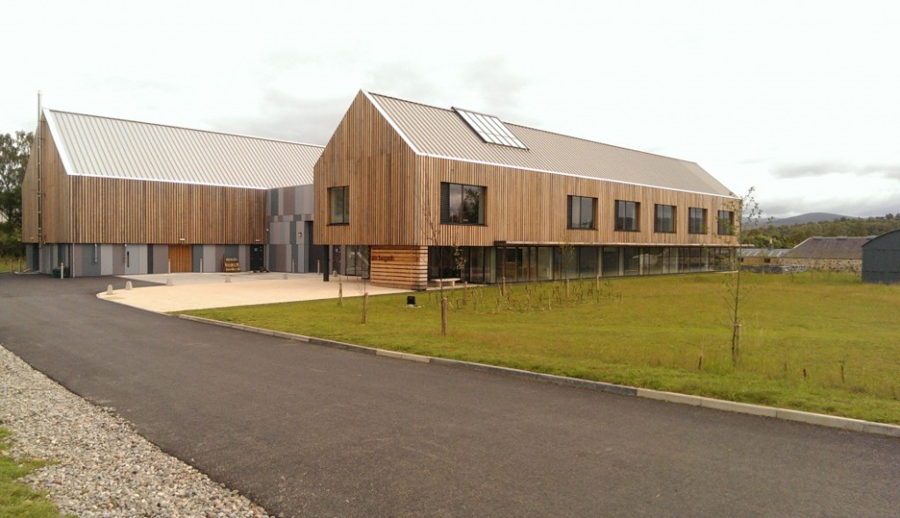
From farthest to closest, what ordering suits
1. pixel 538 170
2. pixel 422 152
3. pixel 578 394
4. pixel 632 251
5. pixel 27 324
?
pixel 632 251
pixel 538 170
pixel 422 152
pixel 27 324
pixel 578 394

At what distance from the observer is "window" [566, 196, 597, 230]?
123 ft

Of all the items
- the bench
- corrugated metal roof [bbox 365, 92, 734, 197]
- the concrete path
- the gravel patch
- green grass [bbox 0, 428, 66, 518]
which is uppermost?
corrugated metal roof [bbox 365, 92, 734, 197]

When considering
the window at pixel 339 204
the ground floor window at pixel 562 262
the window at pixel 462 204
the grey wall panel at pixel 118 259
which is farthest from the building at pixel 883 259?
the grey wall panel at pixel 118 259

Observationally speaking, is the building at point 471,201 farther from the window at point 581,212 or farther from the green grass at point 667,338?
the green grass at point 667,338

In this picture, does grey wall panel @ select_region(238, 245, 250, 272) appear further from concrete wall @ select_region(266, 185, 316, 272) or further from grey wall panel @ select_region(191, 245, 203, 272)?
grey wall panel @ select_region(191, 245, 203, 272)

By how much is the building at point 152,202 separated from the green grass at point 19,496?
3916cm

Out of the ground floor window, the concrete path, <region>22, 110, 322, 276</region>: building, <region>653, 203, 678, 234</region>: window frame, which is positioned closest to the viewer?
the concrete path

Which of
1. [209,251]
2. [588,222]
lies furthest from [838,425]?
[209,251]

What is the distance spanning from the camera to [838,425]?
288 inches

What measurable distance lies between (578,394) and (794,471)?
11.5 ft

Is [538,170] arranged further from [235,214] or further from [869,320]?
[235,214]

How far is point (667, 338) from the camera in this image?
14078 millimetres

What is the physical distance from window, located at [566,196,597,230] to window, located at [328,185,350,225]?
1401 centimetres

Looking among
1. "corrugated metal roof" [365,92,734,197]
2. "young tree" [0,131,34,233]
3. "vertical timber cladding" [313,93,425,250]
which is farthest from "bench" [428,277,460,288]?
"young tree" [0,131,34,233]
